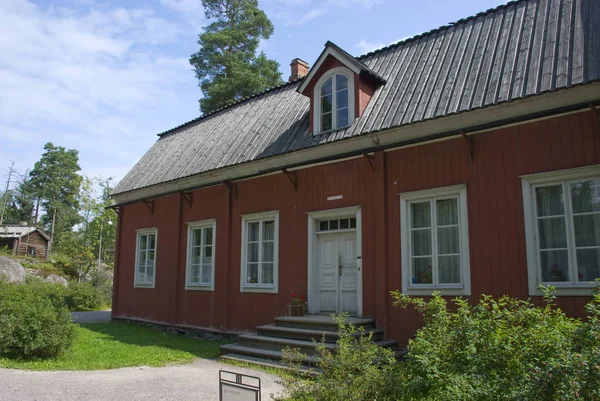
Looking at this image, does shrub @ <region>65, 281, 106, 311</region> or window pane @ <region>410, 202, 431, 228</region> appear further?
shrub @ <region>65, 281, 106, 311</region>

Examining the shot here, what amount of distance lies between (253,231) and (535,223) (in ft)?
22.7

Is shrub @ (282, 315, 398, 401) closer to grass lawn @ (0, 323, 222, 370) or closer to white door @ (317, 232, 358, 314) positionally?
white door @ (317, 232, 358, 314)

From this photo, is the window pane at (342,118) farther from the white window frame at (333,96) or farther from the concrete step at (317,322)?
the concrete step at (317,322)

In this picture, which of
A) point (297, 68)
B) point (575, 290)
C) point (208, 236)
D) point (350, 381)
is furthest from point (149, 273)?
point (575, 290)

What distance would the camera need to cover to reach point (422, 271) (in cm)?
928

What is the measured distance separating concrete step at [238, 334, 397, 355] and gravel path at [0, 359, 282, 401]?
3.03 feet

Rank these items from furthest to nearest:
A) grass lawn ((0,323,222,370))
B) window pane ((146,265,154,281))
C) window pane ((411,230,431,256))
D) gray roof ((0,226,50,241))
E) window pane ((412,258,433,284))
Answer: gray roof ((0,226,50,241))
window pane ((146,265,154,281))
window pane ((411,230,431,256))
window pane ((412,258,433,284))
grass lawn ((0,323,222,370))

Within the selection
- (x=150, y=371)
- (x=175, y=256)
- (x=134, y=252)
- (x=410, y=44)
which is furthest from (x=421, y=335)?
(x=134, y=252)

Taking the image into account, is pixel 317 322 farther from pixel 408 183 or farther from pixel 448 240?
pixel 408 183

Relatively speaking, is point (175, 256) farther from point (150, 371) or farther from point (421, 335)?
point (421, 335)

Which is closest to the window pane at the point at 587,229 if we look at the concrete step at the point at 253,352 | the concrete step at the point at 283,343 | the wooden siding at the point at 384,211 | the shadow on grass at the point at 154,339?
the wooden siding at the point at 384,211

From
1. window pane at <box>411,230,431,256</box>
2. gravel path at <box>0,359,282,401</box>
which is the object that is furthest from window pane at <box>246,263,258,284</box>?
window pane at <box>411,230,431,256</box>

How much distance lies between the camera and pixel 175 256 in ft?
48.4

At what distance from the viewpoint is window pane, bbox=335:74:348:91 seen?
1122cm
